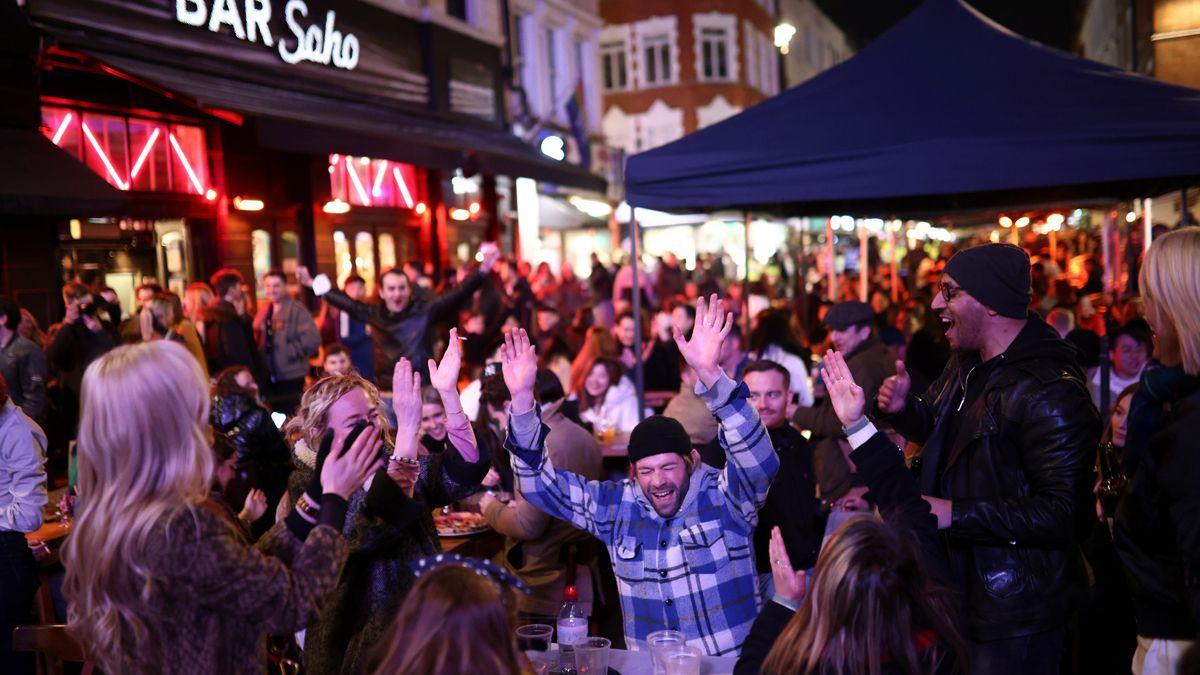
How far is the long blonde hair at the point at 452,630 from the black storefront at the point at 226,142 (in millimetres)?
8389

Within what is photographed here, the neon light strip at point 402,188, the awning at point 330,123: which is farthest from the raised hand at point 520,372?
the neon light strip at point 402,188

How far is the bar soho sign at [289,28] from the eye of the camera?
43.2 ft

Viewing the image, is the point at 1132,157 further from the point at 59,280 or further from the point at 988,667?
the point at 59,280

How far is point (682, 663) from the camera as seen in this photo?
10.2ft

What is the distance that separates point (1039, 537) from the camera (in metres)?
3.24

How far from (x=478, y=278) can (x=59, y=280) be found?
5.02 metres

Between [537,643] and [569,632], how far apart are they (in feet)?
0.45

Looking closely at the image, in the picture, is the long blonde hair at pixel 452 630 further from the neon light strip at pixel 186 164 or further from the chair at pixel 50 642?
the neon light strip at pixel 186 164

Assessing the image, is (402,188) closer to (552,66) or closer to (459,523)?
(552,66)

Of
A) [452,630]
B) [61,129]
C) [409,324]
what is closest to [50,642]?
[452,630]

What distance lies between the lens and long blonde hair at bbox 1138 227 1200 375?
9.78ft

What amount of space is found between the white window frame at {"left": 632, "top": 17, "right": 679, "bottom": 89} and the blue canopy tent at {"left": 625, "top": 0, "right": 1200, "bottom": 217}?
35.8m

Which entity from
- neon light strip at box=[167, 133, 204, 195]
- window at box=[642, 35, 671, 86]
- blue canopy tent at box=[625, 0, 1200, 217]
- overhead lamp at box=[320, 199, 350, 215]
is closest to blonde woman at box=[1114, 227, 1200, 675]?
blue canopy tent at box=[625, 0, 1200, 217]

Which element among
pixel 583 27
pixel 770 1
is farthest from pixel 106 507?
pixel 770 1
